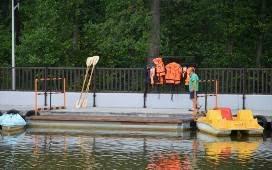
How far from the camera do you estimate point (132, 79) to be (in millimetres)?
33250

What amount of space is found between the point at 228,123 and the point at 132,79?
24.5ft

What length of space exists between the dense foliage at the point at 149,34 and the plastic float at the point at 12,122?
1188cm

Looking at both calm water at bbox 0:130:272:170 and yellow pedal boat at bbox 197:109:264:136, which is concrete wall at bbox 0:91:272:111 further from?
calm water at bbox 0:130:272:170

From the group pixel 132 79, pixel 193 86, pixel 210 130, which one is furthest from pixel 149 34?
pixel 210 130

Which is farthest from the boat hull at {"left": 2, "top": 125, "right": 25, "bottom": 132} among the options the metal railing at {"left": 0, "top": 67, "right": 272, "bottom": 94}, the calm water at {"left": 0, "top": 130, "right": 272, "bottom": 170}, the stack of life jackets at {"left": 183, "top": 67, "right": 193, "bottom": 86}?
the stack of life jackets at {"left": 183, "top": 67, "right": 193, "bottom": 86}

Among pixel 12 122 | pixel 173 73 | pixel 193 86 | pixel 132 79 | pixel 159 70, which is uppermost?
pixel 159 70

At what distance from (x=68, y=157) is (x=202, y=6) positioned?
926 inches

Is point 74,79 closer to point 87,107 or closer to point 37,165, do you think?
point 87,107

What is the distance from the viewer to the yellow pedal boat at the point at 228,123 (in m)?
26.7

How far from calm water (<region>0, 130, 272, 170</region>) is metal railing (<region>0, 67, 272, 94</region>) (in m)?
4.67

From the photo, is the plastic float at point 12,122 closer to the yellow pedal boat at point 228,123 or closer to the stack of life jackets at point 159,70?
the stack of life jackets at point 159,70

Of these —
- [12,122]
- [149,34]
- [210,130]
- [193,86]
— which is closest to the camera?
[210,130]

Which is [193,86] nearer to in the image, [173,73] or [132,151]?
[173,73]

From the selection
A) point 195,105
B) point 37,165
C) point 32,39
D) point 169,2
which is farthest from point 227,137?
point 32,39
